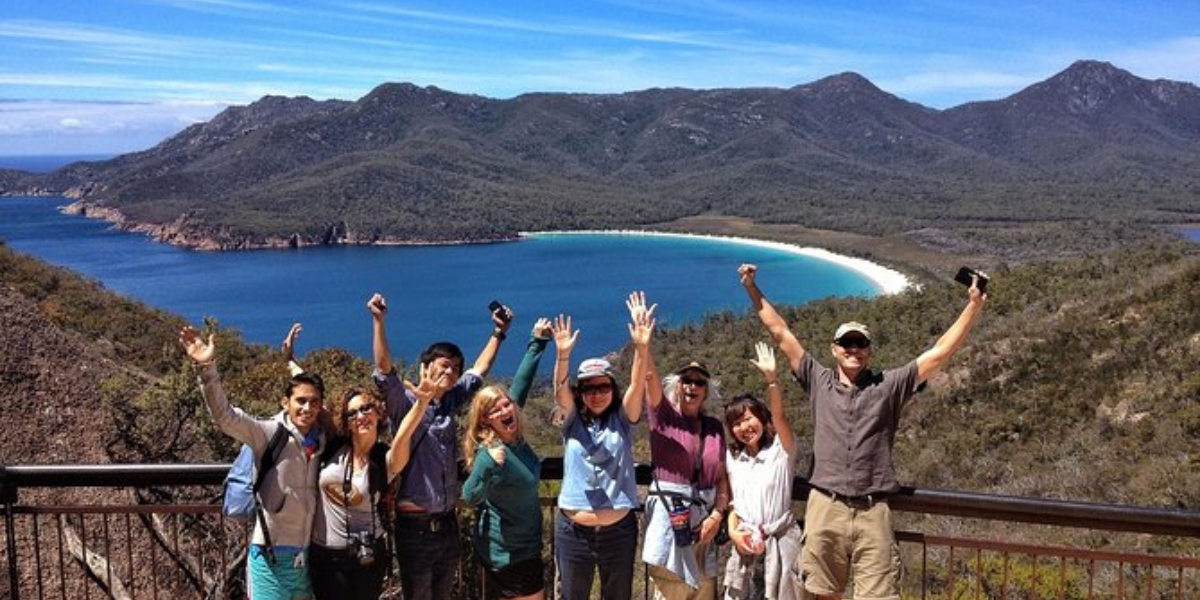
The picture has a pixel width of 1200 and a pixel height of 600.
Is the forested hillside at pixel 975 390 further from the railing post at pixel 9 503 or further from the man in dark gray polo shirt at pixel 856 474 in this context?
the man in dark gray polo shirt at pixel 856 474

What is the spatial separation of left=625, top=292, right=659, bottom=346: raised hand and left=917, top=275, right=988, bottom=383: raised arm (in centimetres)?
99

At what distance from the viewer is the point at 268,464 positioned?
10.8 ft

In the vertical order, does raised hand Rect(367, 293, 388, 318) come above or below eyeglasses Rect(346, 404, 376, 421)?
above

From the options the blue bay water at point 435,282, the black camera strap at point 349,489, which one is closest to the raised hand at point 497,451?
the black camera strap at point 349,489

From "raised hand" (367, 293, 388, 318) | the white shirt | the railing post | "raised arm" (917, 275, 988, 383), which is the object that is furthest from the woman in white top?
the railing post

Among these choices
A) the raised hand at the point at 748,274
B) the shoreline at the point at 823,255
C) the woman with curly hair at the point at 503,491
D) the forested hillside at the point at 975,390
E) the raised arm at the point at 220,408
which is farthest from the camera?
the shoreline at the point at 823,255

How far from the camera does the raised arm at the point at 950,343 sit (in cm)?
351

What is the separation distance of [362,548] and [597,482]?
856 mm

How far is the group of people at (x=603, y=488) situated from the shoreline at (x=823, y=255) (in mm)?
65169

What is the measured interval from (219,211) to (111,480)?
13332cm

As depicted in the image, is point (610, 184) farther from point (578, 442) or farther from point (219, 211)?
point (578, 442)

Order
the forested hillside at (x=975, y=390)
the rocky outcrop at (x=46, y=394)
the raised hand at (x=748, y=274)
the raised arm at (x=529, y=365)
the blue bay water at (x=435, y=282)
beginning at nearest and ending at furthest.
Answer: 1. the raised arm at (x=529, y=365)
2. the raised hand at (x=748, y=274)
3. the rocky outcrop at (x=46, y=394)
4. the forested hillside at (x=975, y=390)
5. the blue bay water at (x=435, y=282)

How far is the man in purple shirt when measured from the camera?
3.44m

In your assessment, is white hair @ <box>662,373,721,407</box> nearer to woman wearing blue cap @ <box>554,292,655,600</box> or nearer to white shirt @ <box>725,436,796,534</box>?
woman wearing blue cap @ <box>554,292,655,600</box>
